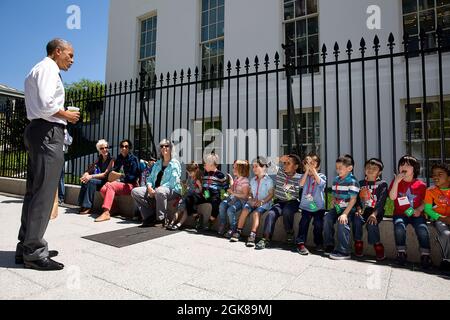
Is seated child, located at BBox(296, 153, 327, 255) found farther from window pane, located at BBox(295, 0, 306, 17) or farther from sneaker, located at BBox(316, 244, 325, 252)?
window pane, located at BBox(295, 0, 306, 17)

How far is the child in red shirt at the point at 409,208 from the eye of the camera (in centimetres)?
301

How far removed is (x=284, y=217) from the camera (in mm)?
3828

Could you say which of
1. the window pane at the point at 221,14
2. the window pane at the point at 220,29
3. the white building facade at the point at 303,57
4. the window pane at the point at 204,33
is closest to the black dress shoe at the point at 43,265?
the white building facade at the point at 303,57

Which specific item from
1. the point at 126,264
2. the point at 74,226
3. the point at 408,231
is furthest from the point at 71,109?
the point at 408,231

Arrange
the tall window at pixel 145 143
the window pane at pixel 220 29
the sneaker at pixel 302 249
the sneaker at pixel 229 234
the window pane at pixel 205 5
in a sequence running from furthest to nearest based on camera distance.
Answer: the window pane at pixel 205 5 → the window pane at pixel 220 29 → the tall window at pixel 145 143 → the sneaker at pixel 229 234 → the sneaker at pixel 302 249

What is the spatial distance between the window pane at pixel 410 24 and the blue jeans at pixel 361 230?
21.1ft

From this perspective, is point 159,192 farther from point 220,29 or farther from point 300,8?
point 220,29

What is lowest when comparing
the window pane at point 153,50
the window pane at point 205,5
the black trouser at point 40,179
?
the black trouser at point 40,179

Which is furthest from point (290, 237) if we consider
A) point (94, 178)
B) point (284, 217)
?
point (94, 178)

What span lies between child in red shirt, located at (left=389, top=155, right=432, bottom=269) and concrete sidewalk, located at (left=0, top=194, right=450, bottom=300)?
221 millimetres

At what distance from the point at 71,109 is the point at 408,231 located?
12.6 feet

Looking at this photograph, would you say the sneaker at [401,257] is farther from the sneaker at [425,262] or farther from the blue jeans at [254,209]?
the blue jeans at [254,209]

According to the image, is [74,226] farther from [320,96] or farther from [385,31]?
[385,31]

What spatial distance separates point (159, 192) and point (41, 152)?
2.27 meters
